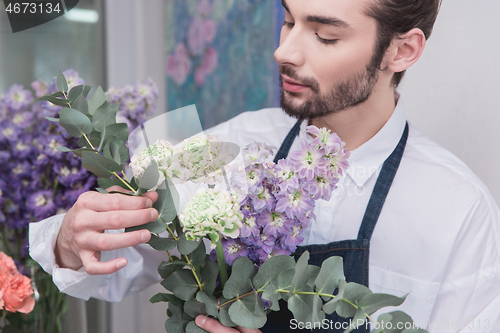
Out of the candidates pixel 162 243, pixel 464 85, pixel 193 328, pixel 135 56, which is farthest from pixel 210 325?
pixel 135 56

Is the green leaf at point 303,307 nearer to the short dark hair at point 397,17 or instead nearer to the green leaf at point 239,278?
the green leaf at point 239,278

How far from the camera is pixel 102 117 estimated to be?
0.57 metres

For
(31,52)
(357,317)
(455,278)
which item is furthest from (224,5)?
(357,317)

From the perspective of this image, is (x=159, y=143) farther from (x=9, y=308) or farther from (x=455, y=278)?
(x=455, y=278)

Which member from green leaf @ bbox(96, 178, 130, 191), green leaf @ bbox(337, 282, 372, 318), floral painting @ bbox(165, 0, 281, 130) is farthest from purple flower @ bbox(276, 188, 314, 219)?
floral painting @ bbox(165, 0, 281, 130)

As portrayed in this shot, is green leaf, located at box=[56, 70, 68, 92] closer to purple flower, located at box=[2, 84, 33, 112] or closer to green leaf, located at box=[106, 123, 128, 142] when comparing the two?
green leaf, located at box=[106, 123, 128, 142]

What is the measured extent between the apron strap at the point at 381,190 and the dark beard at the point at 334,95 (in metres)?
0.15

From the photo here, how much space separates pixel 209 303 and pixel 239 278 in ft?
0.18

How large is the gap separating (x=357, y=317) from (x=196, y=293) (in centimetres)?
23

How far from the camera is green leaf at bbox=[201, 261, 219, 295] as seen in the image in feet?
1.74

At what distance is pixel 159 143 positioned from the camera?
502mm

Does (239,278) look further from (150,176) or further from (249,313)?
(150,176)

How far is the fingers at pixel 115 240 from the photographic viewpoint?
497mm

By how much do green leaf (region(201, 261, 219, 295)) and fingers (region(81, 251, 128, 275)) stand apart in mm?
106
